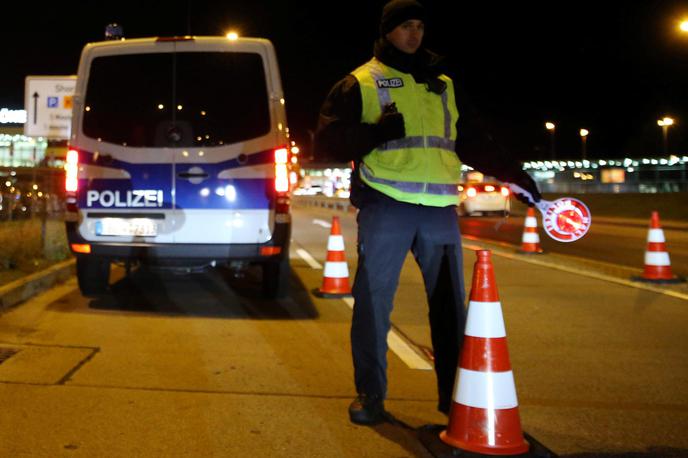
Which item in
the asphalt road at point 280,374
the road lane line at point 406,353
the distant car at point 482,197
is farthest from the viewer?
the distant car at point 482,197

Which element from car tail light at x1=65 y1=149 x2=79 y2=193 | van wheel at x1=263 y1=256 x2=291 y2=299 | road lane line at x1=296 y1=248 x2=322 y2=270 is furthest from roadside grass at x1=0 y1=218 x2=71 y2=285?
road lane line at x1=296 y1=248 x2=322 y2=270

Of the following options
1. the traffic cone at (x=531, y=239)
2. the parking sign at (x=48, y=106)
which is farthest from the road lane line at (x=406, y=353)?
the parking sign at (x=48, y=106)

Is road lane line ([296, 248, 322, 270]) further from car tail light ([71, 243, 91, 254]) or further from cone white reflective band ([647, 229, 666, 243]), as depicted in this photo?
car tail light ([71, 243, 91, 254])

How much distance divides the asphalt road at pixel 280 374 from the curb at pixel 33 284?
182 millimetres

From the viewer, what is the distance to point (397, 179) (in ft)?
13.5

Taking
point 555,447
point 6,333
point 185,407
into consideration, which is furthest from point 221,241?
point 555,447

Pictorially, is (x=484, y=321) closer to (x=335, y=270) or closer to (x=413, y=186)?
(x=413, y=186)

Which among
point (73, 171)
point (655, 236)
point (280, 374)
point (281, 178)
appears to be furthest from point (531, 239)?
point (280, 374)

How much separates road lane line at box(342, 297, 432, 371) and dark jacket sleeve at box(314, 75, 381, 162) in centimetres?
236

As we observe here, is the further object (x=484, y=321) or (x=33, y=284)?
(x=33, y=284)

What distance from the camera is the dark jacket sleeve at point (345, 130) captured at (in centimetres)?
401

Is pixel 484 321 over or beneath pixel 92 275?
over

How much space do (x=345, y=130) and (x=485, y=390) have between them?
54.8 inches

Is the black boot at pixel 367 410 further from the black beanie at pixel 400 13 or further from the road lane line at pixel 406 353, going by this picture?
the black beanie at pixel 400 13
